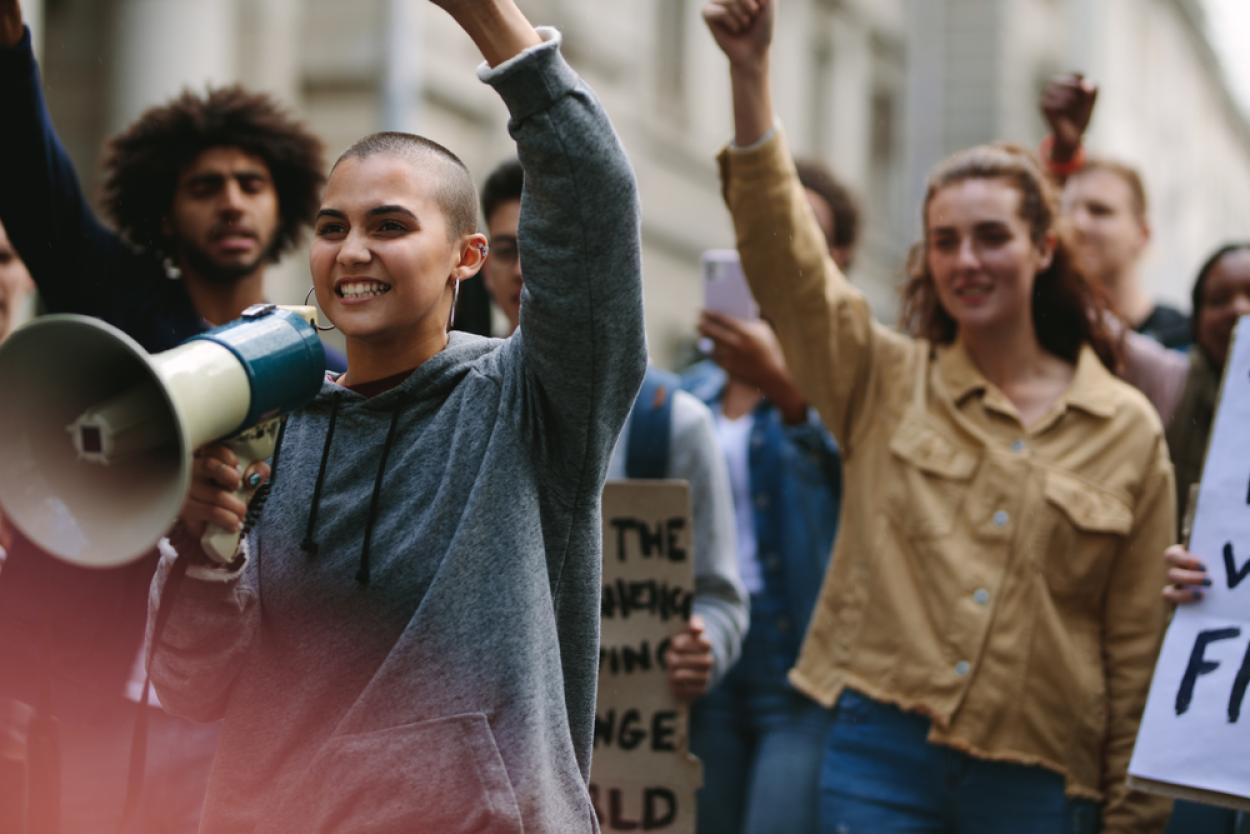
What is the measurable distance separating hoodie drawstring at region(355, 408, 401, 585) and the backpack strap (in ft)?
5.73

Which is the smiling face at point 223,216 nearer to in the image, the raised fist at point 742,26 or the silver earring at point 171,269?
the silver earring at point 171,269

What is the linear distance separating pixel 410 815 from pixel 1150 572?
2168 millimetres

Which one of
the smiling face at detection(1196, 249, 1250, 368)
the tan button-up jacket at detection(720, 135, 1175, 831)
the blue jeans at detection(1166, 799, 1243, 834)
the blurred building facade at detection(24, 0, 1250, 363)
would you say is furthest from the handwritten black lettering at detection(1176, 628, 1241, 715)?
the blurred building facade at detection(24, 0, 1250, 363)

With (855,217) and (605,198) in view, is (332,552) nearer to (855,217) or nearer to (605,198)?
(605,198)

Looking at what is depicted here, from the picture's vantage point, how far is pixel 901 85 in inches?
1011

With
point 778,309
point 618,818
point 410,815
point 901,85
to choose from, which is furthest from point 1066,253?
point 901,85

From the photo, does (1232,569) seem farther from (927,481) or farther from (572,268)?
(572,268)

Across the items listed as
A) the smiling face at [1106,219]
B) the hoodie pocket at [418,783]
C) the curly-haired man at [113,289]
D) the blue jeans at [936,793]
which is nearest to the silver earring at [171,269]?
the curly-haired man at [113,289]

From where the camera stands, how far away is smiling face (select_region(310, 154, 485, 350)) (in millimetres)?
Answer: 2473

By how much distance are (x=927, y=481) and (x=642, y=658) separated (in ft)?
2.49

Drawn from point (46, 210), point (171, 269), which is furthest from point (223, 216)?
point (46, 210)

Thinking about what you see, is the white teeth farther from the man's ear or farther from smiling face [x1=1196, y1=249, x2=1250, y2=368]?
smiling face [x1=1196, y1=249, x2=1250, y2=368]

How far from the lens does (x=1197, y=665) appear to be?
358cm

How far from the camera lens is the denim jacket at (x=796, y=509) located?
15.5 ft
